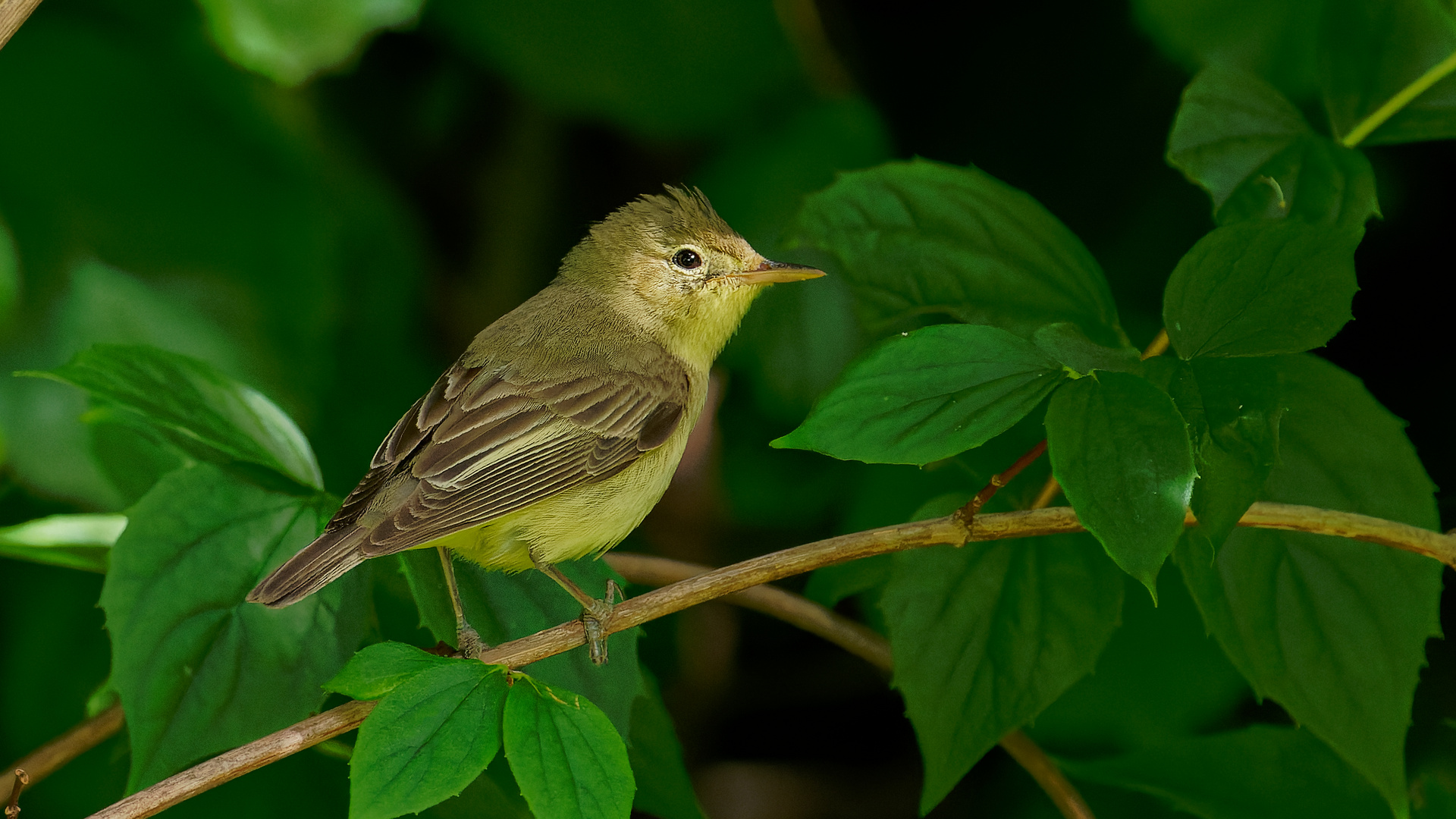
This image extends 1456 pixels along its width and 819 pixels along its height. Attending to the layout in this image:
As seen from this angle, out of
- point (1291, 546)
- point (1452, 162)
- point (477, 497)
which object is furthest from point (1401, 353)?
point (477, 497)

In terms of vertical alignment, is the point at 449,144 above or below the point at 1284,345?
above

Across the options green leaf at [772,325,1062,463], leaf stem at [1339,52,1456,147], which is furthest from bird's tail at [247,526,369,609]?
leaf stem at [1339,52,1456,147]

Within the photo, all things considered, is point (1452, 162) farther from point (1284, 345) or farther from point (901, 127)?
point (1284, 345)

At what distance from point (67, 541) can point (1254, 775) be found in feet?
4.87

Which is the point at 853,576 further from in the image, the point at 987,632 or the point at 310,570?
the point at 310,570

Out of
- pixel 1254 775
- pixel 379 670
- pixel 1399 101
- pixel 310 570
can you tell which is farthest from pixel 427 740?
pixel 1399 101

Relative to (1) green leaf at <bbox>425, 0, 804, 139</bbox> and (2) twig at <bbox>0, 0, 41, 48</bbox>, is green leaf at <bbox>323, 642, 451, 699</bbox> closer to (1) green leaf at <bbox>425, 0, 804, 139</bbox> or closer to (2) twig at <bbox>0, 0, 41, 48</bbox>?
(2) twig at <bbox>0, 0, 41, 48</bbox>

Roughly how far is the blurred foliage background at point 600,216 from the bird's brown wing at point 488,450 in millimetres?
404

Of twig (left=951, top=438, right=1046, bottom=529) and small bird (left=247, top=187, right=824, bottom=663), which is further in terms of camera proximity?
small bird (left=247, top=187, right=824, bottom=663)

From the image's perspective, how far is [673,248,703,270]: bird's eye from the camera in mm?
1853

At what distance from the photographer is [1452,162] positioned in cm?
208

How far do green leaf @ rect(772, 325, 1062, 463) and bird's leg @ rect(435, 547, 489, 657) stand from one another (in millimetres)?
449

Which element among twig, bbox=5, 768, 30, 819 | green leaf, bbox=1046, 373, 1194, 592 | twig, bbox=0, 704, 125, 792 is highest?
twig, bbox=5, 768, 30, 819

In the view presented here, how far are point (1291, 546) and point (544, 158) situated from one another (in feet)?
5.42
